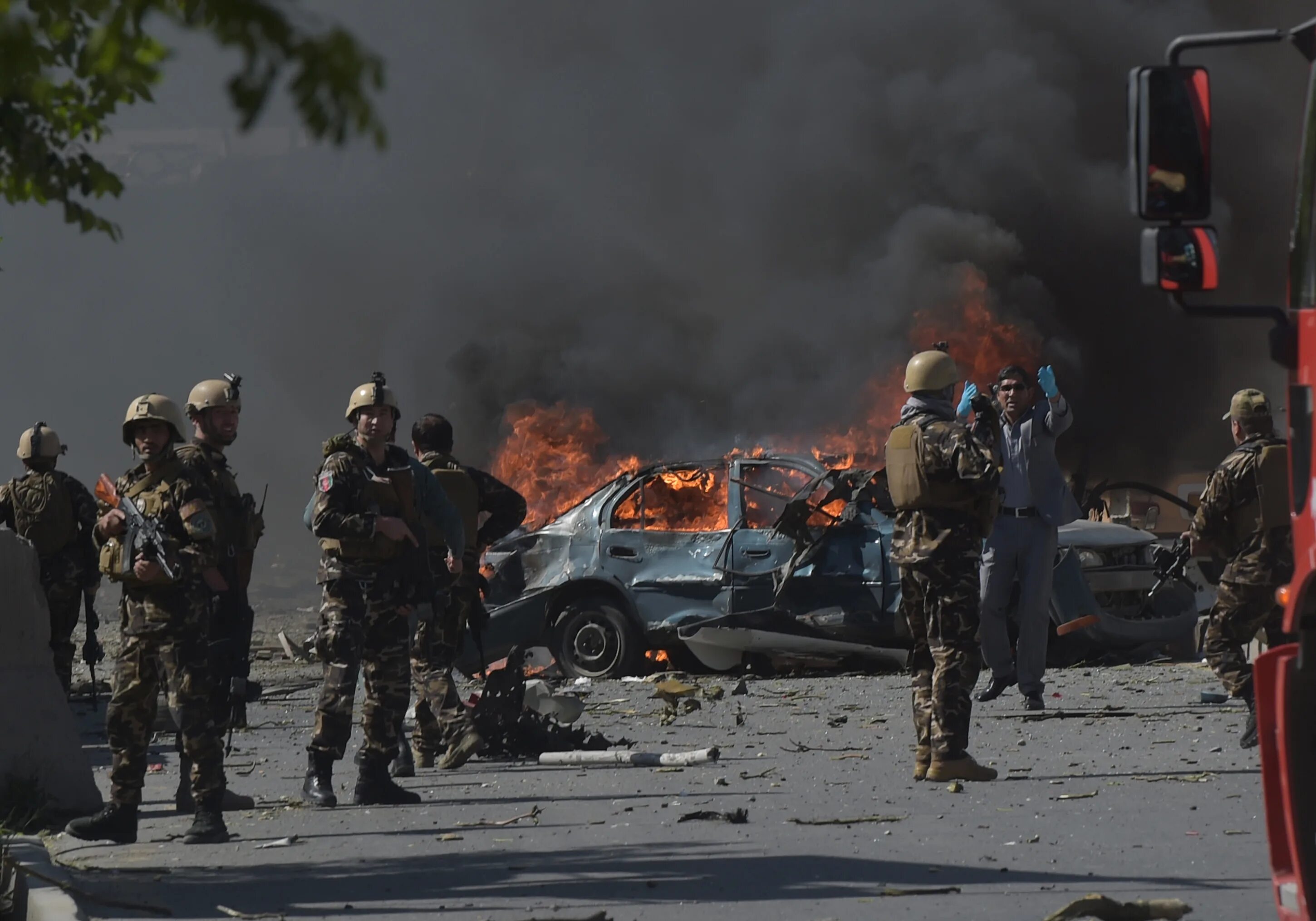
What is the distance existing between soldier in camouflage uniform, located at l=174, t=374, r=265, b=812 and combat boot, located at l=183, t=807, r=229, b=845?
0.37 m

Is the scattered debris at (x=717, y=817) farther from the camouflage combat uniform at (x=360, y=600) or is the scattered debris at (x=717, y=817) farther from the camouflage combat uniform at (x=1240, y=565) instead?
the camouflage combat uniform at (x=1240, y=565)

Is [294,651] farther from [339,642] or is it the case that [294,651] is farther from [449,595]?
[339,642]

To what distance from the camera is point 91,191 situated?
3.96 meters

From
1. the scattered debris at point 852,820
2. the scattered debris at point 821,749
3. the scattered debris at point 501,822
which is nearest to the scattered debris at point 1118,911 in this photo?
the scattered debris at point 852,820

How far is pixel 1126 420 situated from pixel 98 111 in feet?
83.5

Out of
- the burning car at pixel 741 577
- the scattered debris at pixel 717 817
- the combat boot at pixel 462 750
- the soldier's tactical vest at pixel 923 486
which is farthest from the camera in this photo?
the burning car at pixel 741 577

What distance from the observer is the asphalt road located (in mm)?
5367

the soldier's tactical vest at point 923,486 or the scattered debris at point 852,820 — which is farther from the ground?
the soldier's tactical vest at point 923,486

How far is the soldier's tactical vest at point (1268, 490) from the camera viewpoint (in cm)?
804

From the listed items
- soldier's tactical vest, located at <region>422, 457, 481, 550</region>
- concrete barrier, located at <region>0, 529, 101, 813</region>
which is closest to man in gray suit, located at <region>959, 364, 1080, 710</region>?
soldier's tactical vest, located at <region>422, 457, 481, 550</region>

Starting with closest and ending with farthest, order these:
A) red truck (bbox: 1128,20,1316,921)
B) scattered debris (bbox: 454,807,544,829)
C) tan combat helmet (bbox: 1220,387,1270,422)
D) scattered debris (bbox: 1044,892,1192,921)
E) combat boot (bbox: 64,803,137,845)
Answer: red truck (bbox: 1128,20,1316,921) < scattered debris (bbox: 1044,892,1192,921) < combat boot (bbox: 64,803,137,845) < scattered debris (bbox: 454,807,544,829) < tan combat helmet (bbox: 1220,387,1270,422)

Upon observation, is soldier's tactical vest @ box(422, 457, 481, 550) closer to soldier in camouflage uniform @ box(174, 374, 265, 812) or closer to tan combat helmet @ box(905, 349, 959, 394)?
soldier in camouflage uniform @ box(174, 374, 265, 812)

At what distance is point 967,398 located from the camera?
896cm

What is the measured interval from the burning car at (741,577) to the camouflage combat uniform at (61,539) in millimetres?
2644
